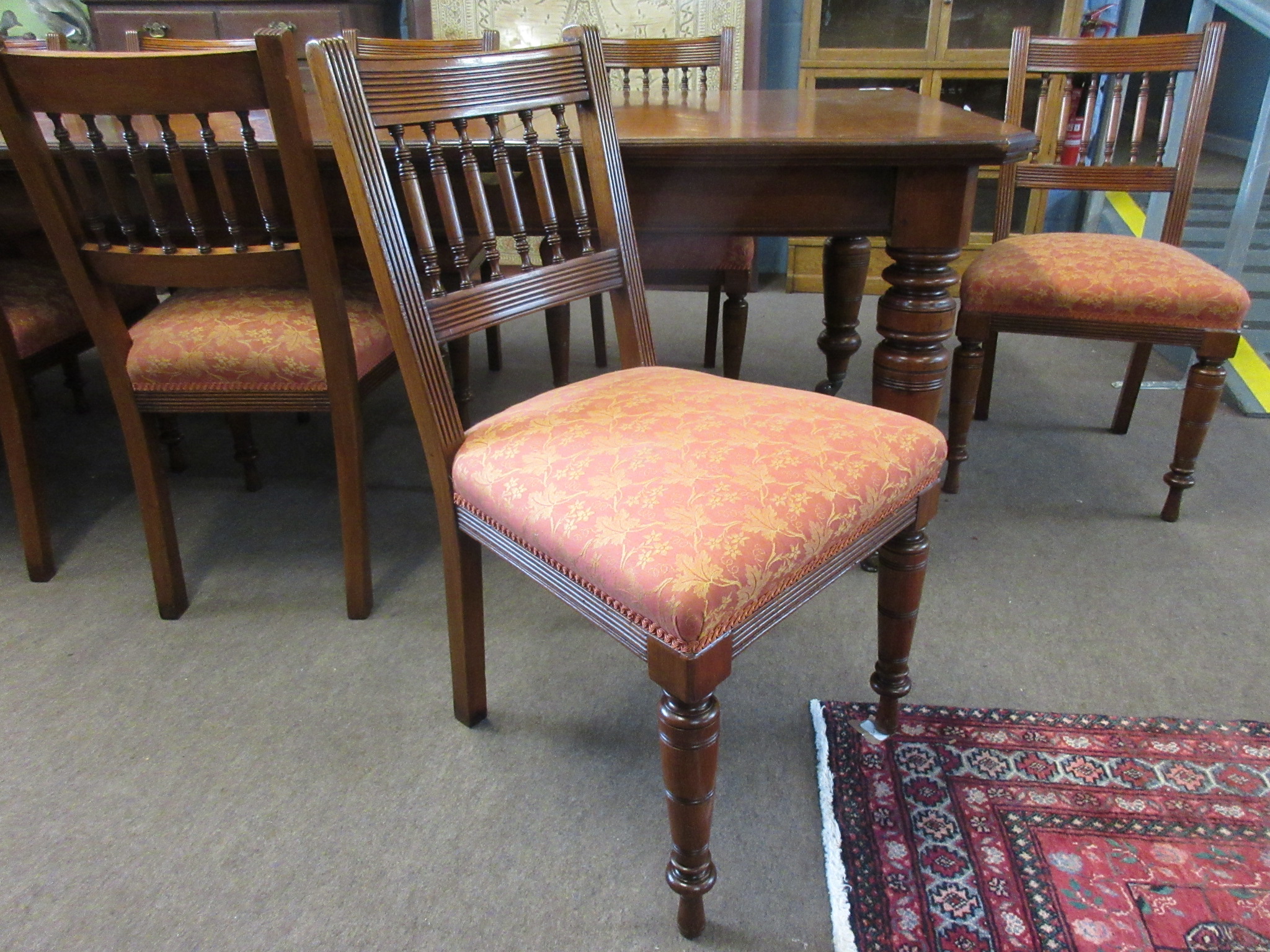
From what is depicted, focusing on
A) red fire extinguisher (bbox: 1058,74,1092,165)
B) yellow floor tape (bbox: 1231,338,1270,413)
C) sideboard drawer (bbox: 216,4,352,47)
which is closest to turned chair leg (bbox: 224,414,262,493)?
sideboard drawer (bbox: 216,4,352,47)

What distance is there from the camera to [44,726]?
129cm

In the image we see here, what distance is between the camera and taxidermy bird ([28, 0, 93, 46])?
3551 millimetres

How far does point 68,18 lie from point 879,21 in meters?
3.33

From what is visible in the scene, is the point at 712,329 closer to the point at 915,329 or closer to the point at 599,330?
the point at 599,330

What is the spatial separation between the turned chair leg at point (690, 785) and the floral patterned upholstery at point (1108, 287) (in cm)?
122

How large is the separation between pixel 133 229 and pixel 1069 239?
1811 millimetres

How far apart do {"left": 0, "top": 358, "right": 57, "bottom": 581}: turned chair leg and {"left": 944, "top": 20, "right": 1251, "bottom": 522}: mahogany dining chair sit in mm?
1750

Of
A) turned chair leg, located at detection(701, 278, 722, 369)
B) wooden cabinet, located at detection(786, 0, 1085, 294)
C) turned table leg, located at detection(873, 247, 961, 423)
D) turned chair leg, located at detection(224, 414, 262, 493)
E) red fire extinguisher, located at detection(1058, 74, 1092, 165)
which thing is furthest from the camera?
red fire extinguisher, located at detection(1058, 74, 1092, 165)

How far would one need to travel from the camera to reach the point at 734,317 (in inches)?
83.1

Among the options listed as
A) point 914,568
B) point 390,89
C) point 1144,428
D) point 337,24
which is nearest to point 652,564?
point 914,568

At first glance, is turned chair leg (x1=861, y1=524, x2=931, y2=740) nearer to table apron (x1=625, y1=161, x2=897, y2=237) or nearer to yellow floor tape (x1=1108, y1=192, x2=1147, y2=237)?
table apron (x1=625, y1=161, x2=897, y2=237)

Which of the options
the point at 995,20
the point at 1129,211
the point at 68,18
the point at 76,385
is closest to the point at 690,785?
the point at 76,385

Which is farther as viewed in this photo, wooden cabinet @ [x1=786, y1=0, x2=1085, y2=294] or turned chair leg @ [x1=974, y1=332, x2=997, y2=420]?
wooden cabinet @ [x1=786, y1=0, x2=1085, y2=294]

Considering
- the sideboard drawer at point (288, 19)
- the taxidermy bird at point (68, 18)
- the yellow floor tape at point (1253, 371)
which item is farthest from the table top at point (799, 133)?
the taxidermy bird at point (68, 18)
